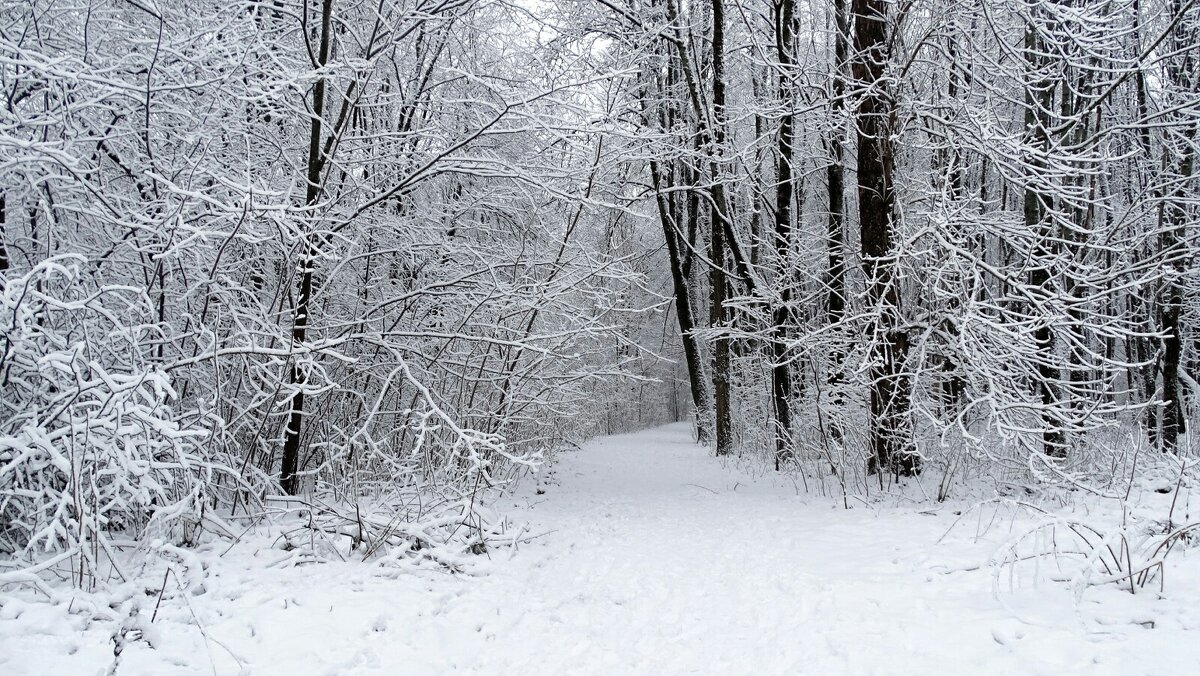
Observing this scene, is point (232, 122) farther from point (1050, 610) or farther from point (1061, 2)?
point (1061, 2)

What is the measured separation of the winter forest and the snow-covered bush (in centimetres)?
3

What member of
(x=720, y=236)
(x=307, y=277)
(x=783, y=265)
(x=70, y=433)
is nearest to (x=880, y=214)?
(x=783, y=265)

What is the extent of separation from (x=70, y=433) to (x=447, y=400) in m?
3.64

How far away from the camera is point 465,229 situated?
8.77 meters

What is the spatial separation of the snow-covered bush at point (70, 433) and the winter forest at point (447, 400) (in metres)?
0.03

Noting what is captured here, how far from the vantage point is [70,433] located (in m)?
3.37

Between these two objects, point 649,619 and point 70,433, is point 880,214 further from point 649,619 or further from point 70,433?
point 70,433

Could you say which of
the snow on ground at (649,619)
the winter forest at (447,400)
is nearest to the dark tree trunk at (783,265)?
the winter forest at (447,400)

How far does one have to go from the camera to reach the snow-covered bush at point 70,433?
3.27m

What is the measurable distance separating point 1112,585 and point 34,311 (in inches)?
235

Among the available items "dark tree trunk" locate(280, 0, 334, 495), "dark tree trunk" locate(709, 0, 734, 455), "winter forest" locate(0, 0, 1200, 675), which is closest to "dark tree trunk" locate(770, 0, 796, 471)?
"winter forest" locate(0, 0, 1200, 675)

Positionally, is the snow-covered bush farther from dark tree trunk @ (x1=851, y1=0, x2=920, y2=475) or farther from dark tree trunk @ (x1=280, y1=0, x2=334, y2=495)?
dark tree trunk @ (x1=851, y1=0, x2=920, y2=475)

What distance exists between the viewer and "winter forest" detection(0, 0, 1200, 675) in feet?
11.0

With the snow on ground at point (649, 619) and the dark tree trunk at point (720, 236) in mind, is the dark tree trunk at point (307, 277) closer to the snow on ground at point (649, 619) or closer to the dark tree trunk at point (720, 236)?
the snow on ground at point (649, 619)
